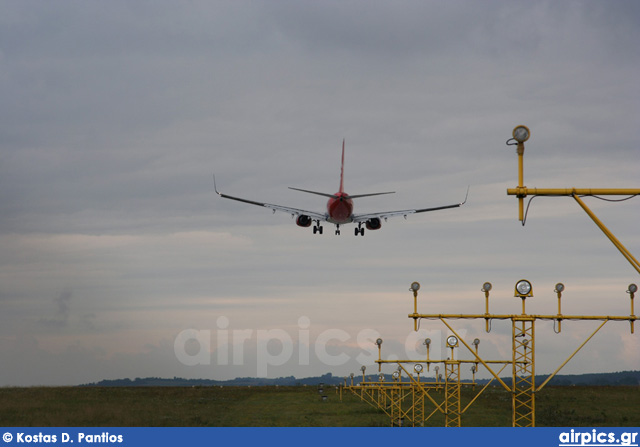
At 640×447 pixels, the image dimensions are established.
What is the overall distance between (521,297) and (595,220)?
21.2m

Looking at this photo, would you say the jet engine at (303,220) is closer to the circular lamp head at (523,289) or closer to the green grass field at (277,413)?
the green grass field at (277,413)

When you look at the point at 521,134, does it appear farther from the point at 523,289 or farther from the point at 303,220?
the point at 303,220

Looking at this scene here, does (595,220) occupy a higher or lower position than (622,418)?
higher

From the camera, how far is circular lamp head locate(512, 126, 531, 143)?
95.8ft

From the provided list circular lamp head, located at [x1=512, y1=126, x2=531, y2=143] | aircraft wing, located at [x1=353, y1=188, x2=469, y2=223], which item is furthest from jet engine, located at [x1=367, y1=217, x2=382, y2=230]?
circular lamp head, located at [x1=512, y1=126, x2=531, y2=143]

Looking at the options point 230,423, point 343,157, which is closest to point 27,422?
point 230,423

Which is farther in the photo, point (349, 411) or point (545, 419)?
point (349, 411)

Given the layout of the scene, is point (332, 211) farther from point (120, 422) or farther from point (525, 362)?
point (525, 362)

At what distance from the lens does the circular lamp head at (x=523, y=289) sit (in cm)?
4753

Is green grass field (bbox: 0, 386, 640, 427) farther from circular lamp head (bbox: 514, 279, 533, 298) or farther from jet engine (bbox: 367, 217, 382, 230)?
circular lamp head (bbox: 514, 279, 533, 298)

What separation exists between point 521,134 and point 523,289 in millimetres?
20410

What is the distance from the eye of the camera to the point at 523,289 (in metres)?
47.8

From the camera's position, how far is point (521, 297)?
157 feet
